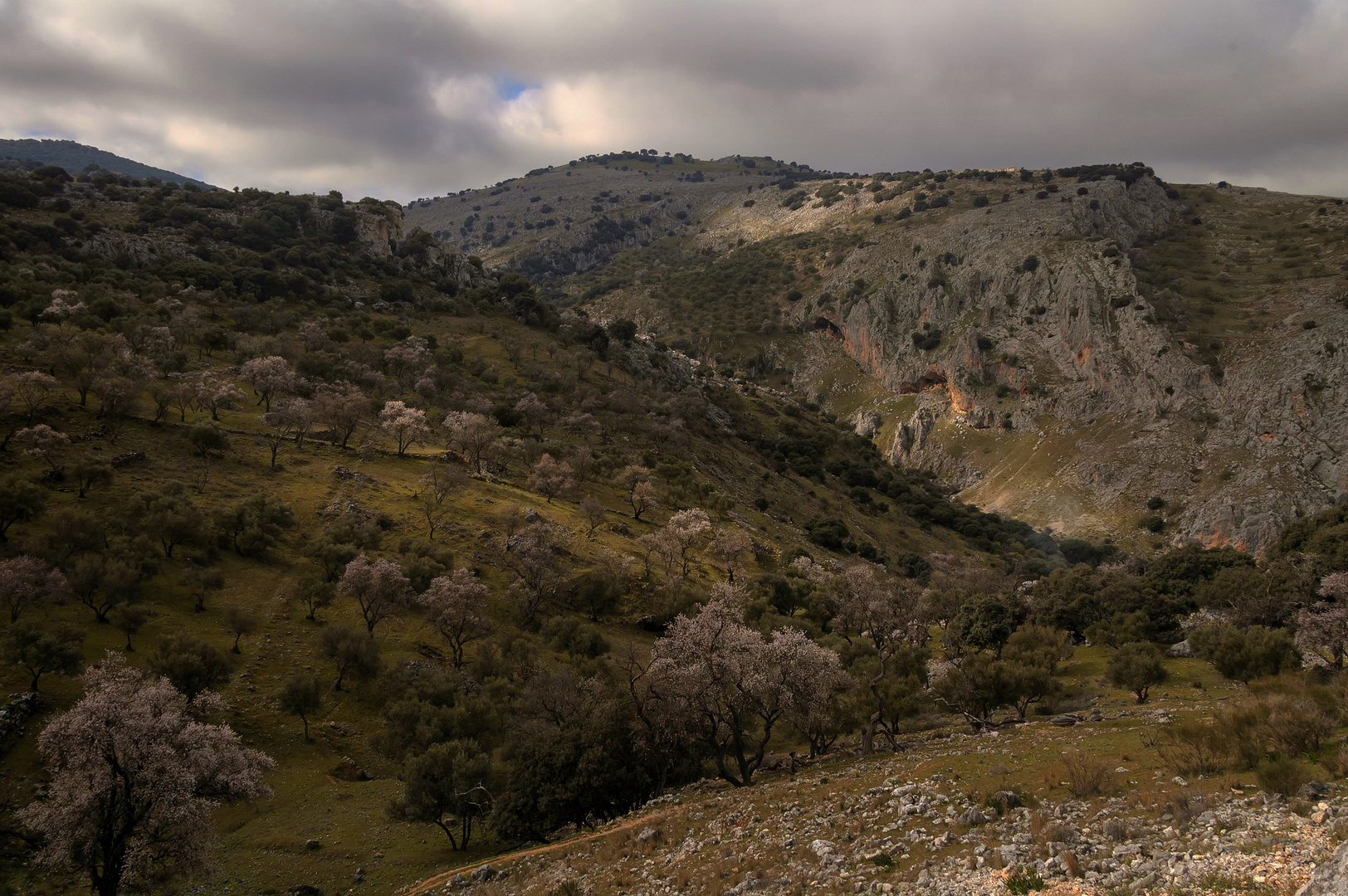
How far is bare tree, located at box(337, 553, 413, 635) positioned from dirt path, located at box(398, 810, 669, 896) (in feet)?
68.3

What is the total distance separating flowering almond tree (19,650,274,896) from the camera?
18766 millimetres

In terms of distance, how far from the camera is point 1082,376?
121 meters

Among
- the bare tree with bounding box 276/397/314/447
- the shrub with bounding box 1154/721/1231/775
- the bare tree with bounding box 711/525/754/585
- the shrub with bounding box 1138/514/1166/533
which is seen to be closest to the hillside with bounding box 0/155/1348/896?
the shrub with bounding box 1154/721/1231/775

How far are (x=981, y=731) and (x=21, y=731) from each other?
4431cm

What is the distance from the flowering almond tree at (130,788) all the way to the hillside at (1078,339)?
11331cm

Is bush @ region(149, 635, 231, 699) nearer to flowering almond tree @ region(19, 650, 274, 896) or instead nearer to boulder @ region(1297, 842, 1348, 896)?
flowering almond tree @ region(19, 650, 274, 896)

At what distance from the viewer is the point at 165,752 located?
771 inches

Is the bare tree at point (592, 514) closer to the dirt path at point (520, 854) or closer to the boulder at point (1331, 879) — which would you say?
the dirt path at point (520, 854)

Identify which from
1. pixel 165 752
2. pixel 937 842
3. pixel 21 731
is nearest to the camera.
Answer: pixel 937 842

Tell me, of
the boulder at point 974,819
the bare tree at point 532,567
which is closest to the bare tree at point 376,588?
the bare tree at point 532,567

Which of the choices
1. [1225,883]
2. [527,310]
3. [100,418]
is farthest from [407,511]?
[527,310]

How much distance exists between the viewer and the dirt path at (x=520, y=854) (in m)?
22.7

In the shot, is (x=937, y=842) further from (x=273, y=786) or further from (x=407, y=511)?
(x=407, y=511)

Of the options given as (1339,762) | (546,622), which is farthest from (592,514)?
(1339,762)
